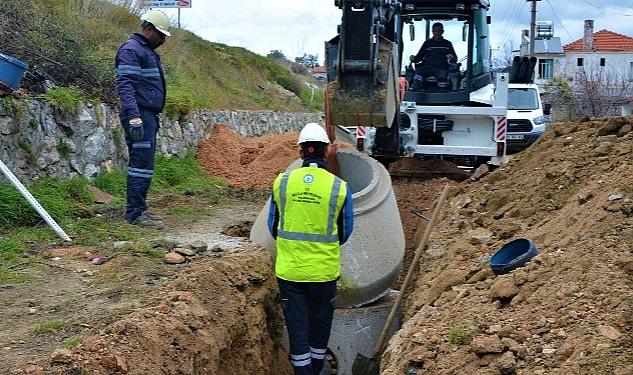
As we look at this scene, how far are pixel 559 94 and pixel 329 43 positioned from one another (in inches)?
1413

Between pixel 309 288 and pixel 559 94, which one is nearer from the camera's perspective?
pixel 309 288

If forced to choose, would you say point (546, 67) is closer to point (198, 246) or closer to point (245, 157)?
point (245, 157)

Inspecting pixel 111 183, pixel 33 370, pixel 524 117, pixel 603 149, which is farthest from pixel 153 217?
pixel 524 117

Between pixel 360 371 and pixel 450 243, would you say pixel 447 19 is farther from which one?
pixel 360 371

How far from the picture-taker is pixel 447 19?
1114 cm

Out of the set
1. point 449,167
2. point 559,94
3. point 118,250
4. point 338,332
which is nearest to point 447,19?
point 449,167

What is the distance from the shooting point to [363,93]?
22.3 ft

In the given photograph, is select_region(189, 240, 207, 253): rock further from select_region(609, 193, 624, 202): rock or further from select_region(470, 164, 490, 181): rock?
select_region(470, 164, 490, 181): rock

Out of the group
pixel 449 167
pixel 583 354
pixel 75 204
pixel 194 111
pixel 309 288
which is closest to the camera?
pixel 583 354

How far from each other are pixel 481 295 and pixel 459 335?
1.95 ft

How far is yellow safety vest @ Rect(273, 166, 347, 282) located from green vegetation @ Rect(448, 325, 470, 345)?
4.87 ft

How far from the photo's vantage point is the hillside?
9.93 meters

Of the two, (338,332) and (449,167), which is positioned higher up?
(449,167)

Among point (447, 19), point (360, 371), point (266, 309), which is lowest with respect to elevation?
point (360, 371)
